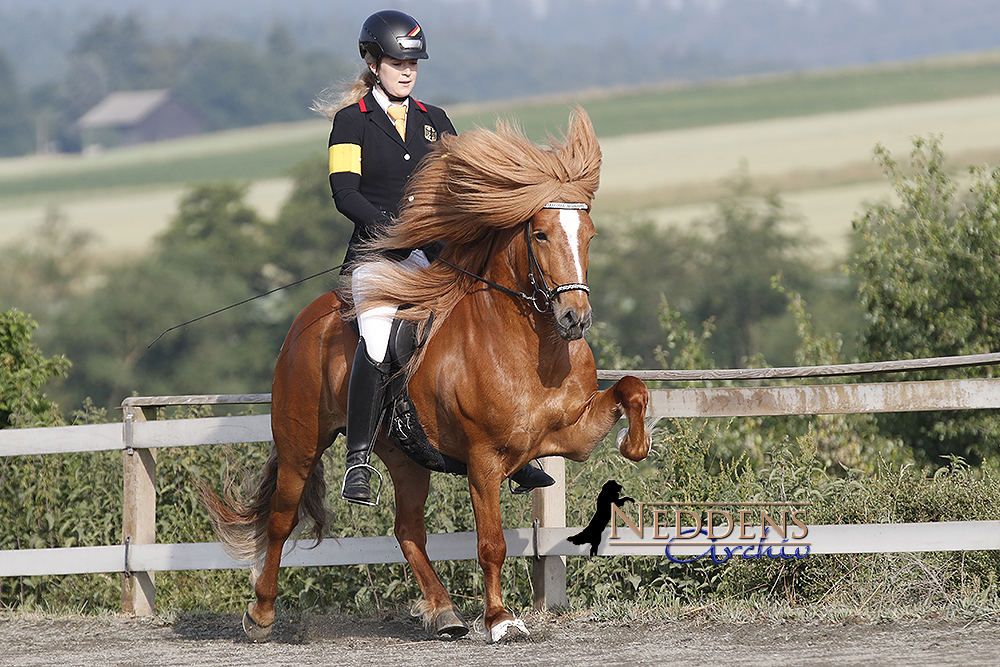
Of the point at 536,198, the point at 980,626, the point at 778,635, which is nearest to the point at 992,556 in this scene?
the point at 980,626

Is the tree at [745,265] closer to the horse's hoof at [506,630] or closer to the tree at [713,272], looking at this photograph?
the tree at [713,272]

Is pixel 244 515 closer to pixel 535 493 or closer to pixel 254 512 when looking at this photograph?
pixel 254 512

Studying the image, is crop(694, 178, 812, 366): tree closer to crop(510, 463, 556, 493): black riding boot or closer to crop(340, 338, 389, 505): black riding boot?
crop(510, 463, 556, 493): black riding boot

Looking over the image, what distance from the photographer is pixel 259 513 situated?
611 cm

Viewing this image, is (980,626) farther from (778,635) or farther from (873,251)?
(873,251)

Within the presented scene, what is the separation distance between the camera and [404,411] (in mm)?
5242

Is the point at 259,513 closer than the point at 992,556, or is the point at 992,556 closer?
the point at 992,556

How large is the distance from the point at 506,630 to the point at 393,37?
2.73m

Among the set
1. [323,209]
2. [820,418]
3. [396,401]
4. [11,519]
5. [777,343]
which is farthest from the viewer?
[323,209]

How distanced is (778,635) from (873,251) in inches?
284

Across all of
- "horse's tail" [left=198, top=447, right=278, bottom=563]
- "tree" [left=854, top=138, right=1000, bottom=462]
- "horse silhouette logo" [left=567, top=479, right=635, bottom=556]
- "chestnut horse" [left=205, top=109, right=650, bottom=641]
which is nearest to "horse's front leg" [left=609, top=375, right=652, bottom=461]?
"chestnut horse" [left=205, top=109, right=650, bottom=641]

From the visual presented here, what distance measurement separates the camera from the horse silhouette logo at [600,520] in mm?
5727

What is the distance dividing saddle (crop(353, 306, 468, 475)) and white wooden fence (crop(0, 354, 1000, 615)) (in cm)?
81

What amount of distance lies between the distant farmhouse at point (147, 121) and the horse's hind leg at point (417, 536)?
17258 centimetres
